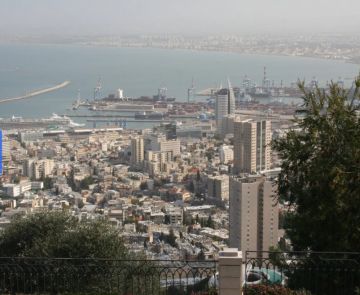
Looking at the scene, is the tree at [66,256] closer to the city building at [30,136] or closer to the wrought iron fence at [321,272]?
the wrought iron fence at [321,272]

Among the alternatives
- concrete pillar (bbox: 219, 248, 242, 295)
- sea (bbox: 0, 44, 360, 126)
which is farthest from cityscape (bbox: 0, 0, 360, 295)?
sea (bbox: 0, 44, 360, 126)

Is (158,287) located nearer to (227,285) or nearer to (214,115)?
(227,285)

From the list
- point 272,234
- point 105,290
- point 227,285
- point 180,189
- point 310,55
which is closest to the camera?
point 227,285

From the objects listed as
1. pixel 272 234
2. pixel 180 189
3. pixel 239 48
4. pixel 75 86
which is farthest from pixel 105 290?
pixel 239 48

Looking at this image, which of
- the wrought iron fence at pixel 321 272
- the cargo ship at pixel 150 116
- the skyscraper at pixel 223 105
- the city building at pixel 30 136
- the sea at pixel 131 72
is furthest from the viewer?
the sea at pixel 131 72

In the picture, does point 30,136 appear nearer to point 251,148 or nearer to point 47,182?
point 47,182

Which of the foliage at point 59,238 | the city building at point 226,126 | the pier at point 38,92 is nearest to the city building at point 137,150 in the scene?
the city building at point 226,126
